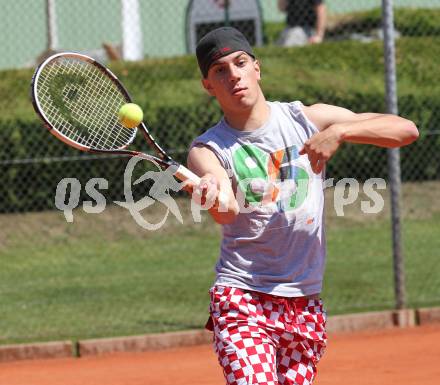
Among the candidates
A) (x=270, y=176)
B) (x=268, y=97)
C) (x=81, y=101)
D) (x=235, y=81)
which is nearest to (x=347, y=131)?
(x=270, y=176)

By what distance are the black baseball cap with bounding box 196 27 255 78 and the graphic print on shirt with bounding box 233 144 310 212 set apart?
38 cm

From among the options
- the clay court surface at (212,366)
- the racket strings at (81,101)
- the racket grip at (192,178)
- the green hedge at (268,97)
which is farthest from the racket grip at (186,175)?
the green hedge at (268,97)

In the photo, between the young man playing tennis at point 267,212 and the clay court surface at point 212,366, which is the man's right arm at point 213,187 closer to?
the young man playing tennis at point 267,212

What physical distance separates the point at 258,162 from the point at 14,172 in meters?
6.97

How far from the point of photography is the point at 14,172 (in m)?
11.1

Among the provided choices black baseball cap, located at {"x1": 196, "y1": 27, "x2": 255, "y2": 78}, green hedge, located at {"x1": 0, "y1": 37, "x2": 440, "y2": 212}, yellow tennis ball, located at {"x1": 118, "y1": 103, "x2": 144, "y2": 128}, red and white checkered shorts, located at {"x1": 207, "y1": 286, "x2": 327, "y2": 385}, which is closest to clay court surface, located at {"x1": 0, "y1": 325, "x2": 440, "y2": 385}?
red and white checkered shorts, located at {"x1": 207, "y1": 286, "x2": 327, "y2": 385}

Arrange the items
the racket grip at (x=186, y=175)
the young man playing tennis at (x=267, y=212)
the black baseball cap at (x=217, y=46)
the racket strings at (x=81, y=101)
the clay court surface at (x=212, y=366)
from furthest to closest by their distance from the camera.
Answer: the clay court surface at (x=212, y=366) < the racket strings at (x=81, y=101) < the black baseball cap at (x=217, y=46) < the young man playing tennis at (x=267, y=212) < the racket grip at (x=186, y=175)

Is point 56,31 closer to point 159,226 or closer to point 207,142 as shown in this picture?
point 159,226

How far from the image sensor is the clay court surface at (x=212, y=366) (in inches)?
275

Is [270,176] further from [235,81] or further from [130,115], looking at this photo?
[130,115]

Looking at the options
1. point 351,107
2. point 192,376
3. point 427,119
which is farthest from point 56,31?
point 192,376

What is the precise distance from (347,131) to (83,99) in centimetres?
193

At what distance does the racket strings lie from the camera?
543cm

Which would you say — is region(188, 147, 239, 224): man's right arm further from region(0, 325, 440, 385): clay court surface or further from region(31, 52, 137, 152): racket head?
region(0, 325, 440, 385): clay court surface
